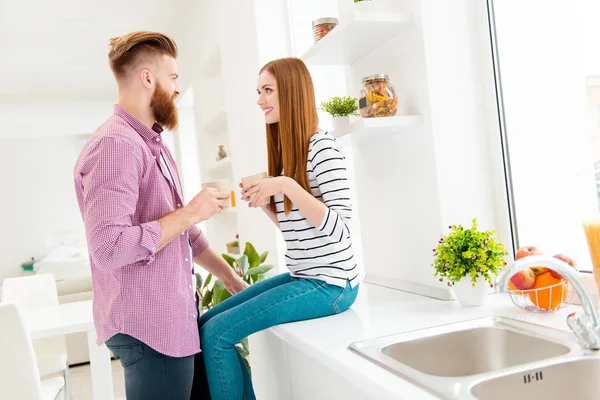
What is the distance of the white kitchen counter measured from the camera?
3.49 ft

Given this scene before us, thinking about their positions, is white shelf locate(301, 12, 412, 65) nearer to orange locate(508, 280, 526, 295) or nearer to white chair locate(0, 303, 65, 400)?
orange locate(508, 280, 526, 295)

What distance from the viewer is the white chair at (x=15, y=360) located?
7.06ft

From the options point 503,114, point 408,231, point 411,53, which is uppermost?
point 411,53

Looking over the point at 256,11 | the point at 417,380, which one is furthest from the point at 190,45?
the point at 417,380

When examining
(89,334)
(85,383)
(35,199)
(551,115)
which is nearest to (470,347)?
(551,115)

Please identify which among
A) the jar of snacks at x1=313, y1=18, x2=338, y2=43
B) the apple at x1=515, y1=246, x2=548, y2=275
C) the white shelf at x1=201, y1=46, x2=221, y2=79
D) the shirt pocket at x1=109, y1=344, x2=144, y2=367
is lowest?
the shirt pocket at x1=109, y1=344, x2=144, y2=367

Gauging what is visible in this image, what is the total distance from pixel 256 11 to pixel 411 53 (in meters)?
1.56

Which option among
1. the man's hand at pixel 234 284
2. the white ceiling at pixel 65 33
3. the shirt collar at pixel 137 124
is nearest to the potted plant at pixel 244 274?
the man's hand at pixel 234 284

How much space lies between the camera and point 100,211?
4.22 feet

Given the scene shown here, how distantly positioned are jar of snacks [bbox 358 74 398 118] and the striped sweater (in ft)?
0.64

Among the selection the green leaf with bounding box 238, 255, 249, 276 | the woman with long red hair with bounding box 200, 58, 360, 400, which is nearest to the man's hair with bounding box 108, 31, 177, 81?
the woman with long red hair with bounding box 200, 58, 360, 400

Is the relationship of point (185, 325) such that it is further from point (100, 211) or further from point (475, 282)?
point (475, 282)

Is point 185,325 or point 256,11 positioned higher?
point 256,11

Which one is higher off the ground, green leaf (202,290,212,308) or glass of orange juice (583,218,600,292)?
glass of orange juice (583,218,600,292)
